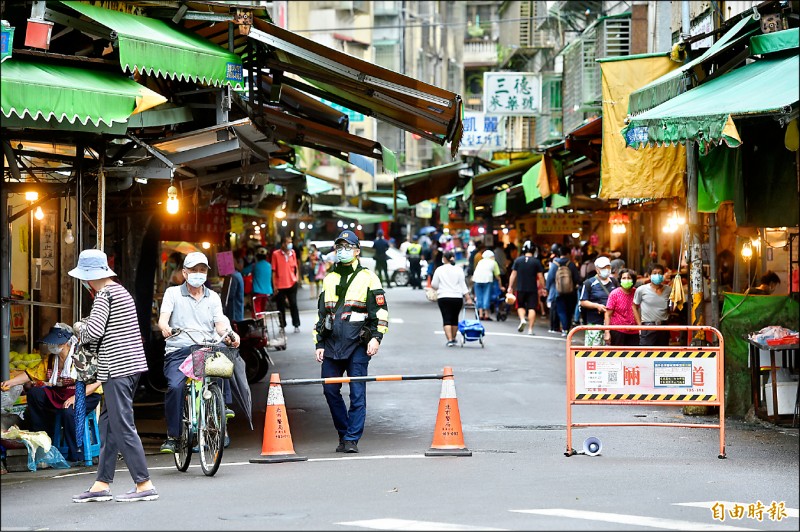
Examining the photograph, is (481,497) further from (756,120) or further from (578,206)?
(578,206)

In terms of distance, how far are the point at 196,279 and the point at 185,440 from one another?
5.25 feet

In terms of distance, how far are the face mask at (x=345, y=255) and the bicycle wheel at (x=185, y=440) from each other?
208 cm

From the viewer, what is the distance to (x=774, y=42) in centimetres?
1244

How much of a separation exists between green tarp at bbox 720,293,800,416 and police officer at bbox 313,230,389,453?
454 centimetres

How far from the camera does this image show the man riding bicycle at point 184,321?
12.0 metres

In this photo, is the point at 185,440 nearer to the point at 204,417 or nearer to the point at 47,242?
the point at 204,417

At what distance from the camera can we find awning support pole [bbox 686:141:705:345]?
14.7 m

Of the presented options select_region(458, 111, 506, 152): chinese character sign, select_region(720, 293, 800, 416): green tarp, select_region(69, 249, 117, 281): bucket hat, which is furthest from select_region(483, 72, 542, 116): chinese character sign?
select_region(69, 249, 117, 281): bucket hat

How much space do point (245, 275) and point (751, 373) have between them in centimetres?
1469

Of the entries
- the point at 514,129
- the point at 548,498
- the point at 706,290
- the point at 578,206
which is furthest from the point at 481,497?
the point at 514,129

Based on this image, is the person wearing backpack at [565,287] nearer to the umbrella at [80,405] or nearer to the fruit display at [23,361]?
the fruit display at [23,361]

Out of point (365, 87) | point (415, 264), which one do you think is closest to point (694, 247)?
point (365, 87)

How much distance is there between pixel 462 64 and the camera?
89500 millimetres

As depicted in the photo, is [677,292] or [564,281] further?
[564,281]
